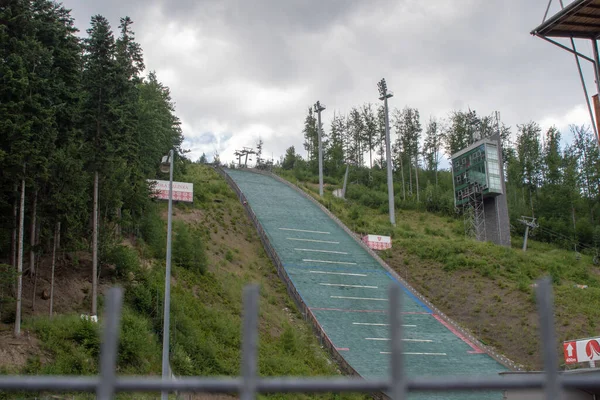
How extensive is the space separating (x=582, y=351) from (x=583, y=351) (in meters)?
0.05

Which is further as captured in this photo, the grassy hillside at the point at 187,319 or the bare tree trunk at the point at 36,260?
the bare tree trunk at the point at 36,260

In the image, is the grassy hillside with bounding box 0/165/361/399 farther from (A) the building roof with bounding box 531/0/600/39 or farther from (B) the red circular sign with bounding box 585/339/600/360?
(A) the building roof with bounding box 531/0/600/39

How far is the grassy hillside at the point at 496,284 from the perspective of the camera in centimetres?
3778

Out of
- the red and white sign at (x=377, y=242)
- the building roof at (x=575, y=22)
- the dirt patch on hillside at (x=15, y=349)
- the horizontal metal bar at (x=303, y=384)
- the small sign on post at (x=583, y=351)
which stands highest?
the building roof at (x=575, y=22)

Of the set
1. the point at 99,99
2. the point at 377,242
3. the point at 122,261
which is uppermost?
the point at 99,99

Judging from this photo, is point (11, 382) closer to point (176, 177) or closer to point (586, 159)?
point (176, 177)

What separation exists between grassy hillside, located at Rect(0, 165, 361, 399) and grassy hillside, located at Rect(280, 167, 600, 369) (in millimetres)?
11957

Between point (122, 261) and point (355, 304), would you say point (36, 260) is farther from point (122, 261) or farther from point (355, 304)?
point (355, 304)

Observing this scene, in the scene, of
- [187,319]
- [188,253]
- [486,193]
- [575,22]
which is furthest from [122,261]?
[486,193]

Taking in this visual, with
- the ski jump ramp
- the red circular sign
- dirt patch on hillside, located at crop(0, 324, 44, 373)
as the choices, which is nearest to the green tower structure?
the ski jump ramp

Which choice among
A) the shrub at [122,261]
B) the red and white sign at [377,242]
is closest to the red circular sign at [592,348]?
the shrub at [122,261]

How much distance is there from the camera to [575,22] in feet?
63.8

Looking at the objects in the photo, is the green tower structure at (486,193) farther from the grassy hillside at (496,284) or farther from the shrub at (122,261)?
the shrub at (122,261)

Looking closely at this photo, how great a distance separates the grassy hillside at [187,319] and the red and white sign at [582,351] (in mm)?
9995
